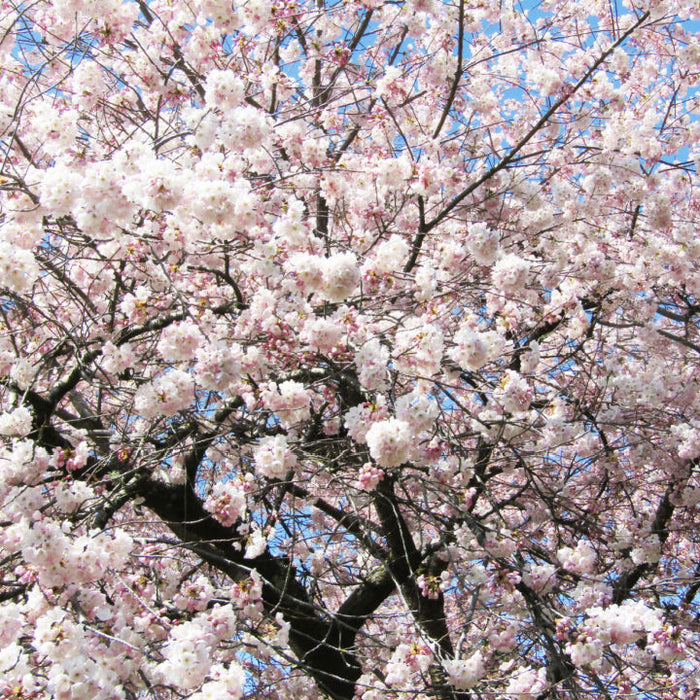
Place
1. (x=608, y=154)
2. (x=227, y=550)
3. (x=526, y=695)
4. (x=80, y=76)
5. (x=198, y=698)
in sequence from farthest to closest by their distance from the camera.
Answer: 1. (x=608, y=154)
2. (x=227, y=550)
3. (x=80, y=76)
4. (x=526, y=695)
5. (x=198, y=698)

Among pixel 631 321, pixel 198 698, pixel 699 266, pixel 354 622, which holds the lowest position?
pixel 198 698

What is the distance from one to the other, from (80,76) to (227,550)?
11.7 feet

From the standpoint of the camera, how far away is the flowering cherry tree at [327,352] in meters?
3.40

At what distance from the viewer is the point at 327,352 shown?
3832 mm

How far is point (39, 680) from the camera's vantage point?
3.02 m

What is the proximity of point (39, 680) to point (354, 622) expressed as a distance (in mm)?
2909

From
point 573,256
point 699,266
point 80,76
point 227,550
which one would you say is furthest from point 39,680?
point 699,266

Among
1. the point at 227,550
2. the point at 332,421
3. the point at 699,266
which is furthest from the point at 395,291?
the point at 699,266

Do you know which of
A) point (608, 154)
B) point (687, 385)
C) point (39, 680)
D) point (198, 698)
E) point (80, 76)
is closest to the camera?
point (198, 698)

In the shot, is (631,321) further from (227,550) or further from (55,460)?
(55,460)

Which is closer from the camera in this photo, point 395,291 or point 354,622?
point 395,291

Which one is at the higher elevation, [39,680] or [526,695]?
[526,695]

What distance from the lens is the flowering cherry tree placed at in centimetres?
340

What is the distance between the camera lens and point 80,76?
15.4 ft
